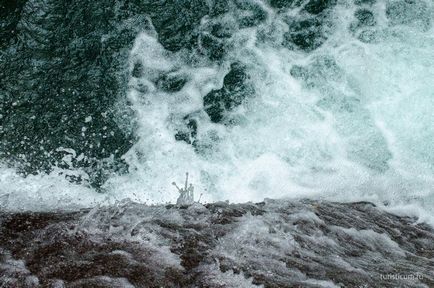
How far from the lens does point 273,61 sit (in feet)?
21.8

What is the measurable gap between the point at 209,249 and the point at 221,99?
362 centimetres

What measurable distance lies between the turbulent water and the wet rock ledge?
1111 millimetres

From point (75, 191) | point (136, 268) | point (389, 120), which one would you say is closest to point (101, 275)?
point (136, 268)

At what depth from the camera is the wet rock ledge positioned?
2.95m

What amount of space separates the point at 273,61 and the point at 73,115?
3211mm

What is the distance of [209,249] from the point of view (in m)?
3.33

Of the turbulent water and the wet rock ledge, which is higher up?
the turbulent water

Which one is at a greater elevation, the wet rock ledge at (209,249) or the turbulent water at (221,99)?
the turbulent water at (221,99)

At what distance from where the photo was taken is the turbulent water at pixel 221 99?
5523 millimetres

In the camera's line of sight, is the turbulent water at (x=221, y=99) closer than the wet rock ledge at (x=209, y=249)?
No

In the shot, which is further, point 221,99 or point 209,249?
point 221,99

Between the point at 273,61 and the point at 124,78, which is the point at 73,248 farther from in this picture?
the point at 273,61

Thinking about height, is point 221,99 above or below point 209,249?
above

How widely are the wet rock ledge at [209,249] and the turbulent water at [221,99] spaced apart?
43.7 inches
